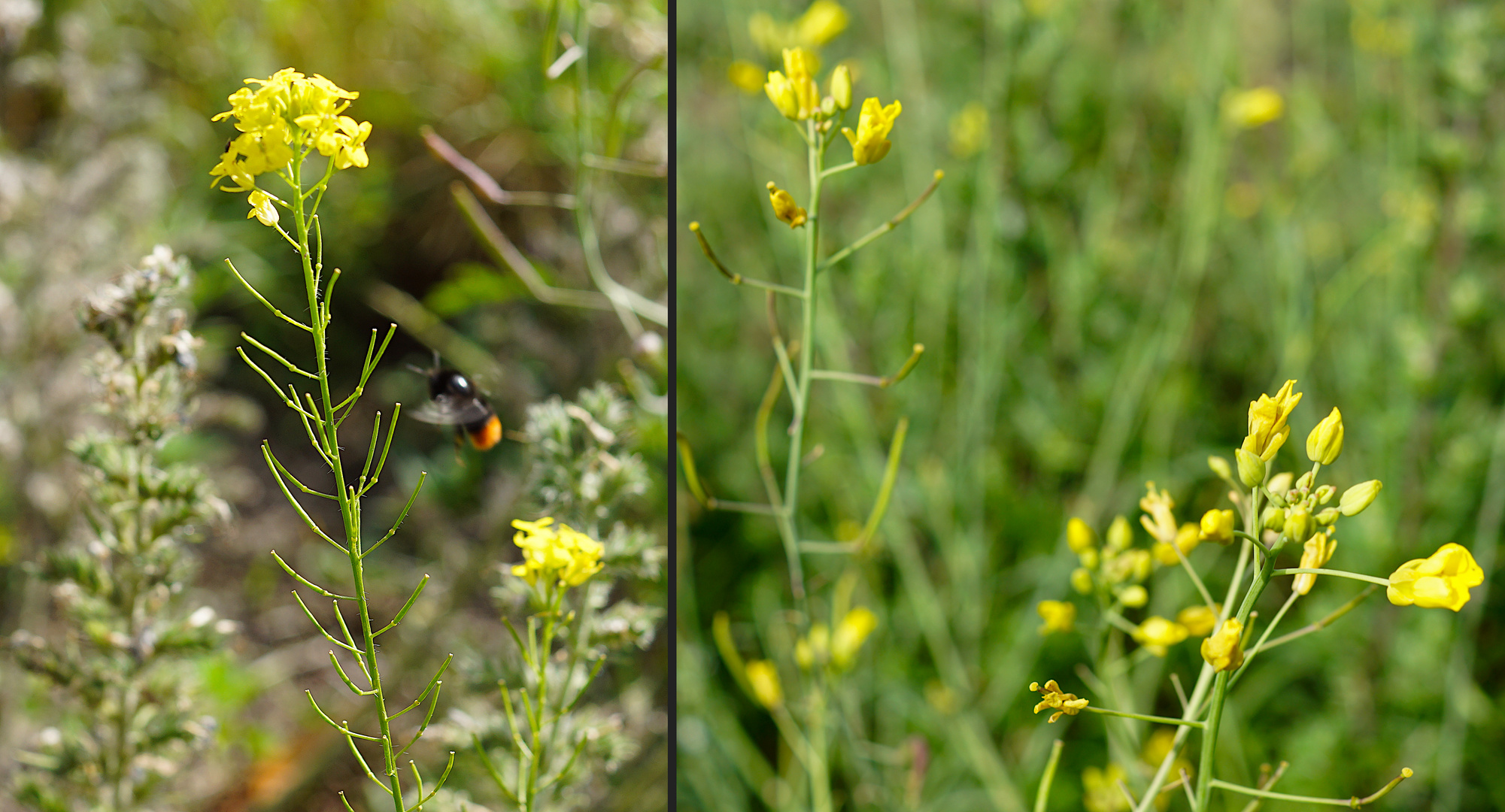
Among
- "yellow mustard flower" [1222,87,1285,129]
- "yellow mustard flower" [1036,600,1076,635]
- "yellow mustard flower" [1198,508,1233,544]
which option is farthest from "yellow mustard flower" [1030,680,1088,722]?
"yellow mustard flower" [1222,87,1285,129]

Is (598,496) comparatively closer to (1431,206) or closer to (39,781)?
(39,781)

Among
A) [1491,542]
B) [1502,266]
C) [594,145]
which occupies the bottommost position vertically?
[1491,542]

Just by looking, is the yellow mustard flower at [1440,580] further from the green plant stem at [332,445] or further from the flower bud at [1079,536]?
the green plant stem at [332,445]

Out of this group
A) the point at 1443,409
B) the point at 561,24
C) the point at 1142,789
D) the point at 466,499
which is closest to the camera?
the point at 1142,789

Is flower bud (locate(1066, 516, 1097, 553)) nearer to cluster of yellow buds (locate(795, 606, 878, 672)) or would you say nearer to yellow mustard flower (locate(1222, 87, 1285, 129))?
cluster of yellow buds (locate(795, 606, 878, 672))

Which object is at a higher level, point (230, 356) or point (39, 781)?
point (230, 356)

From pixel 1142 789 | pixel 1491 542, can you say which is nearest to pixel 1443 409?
pixel 1491 542

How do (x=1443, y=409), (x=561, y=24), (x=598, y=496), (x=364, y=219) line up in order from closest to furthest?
(x=598, y=496), (x=561, y=24), (x=1443, y=409), (x=364, y=219)
